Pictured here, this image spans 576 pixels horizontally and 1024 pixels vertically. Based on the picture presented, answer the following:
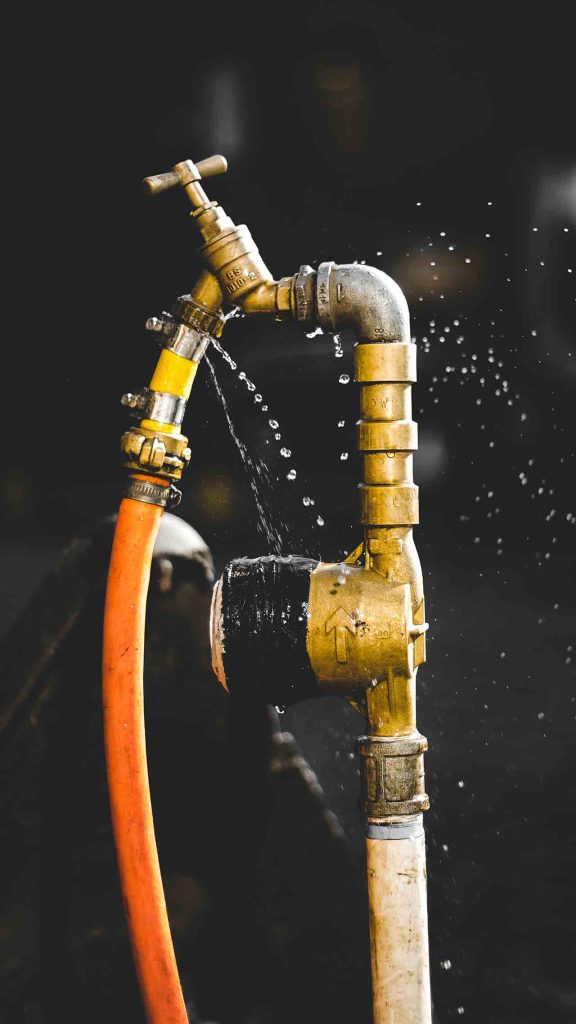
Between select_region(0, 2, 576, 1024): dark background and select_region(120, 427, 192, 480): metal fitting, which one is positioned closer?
select_region(120, 427, 192, 480): metal fitting

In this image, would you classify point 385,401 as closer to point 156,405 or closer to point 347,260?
point 156,405

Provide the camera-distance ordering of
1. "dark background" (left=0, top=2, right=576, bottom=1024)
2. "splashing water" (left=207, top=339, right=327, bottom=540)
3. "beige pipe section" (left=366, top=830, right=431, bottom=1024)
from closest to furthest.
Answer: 1. "beige pipe section" (left=366, top=830, right=431, bottom=1024)
2. "dark background" (left=0, top=2, right=576, bottom=1024)
3. "splashing water" (left=207, top=339, right=327, bottom=540)

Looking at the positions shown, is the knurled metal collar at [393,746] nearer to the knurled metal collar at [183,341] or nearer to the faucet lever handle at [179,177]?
the knurled metal collar at [183,341]

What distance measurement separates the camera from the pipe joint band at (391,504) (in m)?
0.79

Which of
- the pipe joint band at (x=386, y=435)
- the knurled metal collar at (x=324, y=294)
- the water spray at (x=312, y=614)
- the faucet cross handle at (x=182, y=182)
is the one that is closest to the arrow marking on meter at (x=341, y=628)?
the water spray at (x=312, y=614)

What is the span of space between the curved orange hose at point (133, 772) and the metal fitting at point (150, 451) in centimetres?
4

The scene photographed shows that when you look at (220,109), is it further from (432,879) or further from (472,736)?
(432,879)

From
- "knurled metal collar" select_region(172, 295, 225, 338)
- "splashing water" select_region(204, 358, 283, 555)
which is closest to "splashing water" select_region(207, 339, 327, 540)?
"splashing water" select_region(204, 358, 283, 555)

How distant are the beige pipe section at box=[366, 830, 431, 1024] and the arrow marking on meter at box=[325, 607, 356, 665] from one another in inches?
6.7

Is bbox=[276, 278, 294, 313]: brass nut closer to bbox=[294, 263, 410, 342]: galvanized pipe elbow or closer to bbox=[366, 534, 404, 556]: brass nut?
bbox=[294, 263, 410, 342]: galvanized pipe elbow

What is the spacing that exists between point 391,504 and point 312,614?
12cm

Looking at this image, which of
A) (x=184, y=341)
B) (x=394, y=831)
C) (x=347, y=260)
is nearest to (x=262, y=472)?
(x=347, y=260)

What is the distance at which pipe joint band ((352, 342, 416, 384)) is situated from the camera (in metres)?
0.78

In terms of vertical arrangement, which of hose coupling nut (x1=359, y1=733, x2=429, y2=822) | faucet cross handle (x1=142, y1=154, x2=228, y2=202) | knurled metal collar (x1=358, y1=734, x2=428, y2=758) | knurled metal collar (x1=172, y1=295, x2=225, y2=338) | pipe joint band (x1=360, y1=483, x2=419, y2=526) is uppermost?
faucet cross handle (x1=142, y1=154, x2=228, y2=202)
